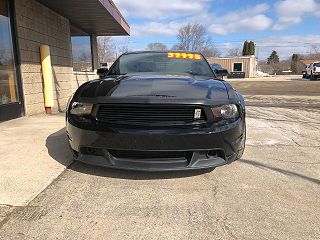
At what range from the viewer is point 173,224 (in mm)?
2445

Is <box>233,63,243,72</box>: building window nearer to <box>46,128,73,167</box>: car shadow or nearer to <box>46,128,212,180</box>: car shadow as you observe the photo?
<box>46,128,73,167</box>: car shadow

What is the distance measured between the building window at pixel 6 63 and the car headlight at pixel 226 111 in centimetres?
506

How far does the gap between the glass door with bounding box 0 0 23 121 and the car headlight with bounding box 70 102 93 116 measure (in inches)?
147

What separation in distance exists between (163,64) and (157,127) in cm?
200

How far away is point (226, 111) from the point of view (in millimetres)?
3152

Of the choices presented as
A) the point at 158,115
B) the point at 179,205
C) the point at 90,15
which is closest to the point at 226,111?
the point at 158,115

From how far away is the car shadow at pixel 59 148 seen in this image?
3.95m

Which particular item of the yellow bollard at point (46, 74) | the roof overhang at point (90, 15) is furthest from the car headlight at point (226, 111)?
the yellow bollard at point (46, 74)

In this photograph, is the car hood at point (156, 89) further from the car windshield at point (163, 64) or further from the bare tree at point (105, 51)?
the bare tree at point (105, 51)

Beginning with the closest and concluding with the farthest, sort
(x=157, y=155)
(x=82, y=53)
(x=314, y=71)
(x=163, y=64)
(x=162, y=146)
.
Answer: (x=162, y=146) < (x=157, y=155) < (x=163, y=64) < (x=82, y=53) < (x=314, y=71)

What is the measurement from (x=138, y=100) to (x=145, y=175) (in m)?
0.86

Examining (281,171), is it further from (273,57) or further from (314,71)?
(273,57)

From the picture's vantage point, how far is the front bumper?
2.96 metres

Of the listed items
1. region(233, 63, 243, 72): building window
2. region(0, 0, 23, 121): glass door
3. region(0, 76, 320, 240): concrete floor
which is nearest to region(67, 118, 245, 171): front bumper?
region(0, 76, 320, 240): concrete floor
